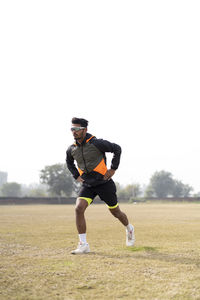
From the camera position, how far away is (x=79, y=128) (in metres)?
5.87

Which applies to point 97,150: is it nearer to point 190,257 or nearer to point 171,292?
point 190,257

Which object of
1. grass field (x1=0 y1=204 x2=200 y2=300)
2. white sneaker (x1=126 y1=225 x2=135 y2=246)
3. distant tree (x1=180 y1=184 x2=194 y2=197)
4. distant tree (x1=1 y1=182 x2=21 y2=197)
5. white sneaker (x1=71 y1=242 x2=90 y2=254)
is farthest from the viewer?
distant tree (x1=180 y1=184 x2=194 y2=197)

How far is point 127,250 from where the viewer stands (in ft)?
19.5

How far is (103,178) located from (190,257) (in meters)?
1.88

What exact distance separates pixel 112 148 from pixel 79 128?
0.69m

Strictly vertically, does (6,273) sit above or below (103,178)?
below

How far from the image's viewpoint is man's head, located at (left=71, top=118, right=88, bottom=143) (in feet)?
19.3

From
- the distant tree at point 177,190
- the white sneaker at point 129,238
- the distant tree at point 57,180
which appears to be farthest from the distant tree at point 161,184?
the white sneaker at point 129,238

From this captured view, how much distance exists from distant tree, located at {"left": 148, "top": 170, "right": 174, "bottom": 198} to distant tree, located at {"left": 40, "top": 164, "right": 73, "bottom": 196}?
5825 centimetres

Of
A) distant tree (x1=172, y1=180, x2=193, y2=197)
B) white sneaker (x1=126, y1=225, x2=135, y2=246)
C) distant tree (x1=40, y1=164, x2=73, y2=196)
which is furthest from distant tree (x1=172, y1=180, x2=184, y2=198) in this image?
white sneaker (x1=126, y1=225, x2=135, y2=246)

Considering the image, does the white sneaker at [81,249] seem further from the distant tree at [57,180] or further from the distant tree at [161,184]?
the distant tree at [161,184]

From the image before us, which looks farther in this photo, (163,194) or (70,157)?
(163,194)

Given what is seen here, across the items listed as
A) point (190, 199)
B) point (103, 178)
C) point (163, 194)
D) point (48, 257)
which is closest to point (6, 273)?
point (48, 257)

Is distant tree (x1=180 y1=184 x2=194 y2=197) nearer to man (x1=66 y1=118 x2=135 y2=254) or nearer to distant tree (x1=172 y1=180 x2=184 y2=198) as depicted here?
distant tree (x1=172 y1=180 x2=184 y2=198)
